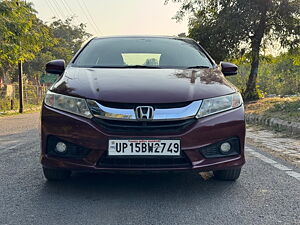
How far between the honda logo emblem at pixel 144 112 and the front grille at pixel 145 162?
1.05 ft

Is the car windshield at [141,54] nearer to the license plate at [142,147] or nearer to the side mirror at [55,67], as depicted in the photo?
the side mirror at [55,67]

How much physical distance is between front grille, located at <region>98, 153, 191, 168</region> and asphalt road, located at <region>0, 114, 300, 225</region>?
0.97 feet

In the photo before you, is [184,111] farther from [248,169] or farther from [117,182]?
[248,169]

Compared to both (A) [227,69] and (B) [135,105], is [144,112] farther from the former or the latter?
(A) [227,69]

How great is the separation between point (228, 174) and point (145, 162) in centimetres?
100

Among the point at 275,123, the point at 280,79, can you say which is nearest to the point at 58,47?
the point at 280,79

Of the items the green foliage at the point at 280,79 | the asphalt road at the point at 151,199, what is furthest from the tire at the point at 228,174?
the green foliage at the point at 280,79

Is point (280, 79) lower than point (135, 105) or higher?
lower

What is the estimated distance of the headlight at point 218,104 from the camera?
10.5ft

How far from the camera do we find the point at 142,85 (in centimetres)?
335

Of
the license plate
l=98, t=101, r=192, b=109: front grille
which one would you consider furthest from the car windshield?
the license plate

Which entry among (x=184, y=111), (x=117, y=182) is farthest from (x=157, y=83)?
(x=117, y=182)

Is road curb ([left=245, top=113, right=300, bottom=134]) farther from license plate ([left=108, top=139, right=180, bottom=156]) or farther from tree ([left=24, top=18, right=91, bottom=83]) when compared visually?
tree ([left=24, top=18, right=91, bottom=83])

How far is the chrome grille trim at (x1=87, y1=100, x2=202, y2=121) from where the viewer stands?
306 centimetres
